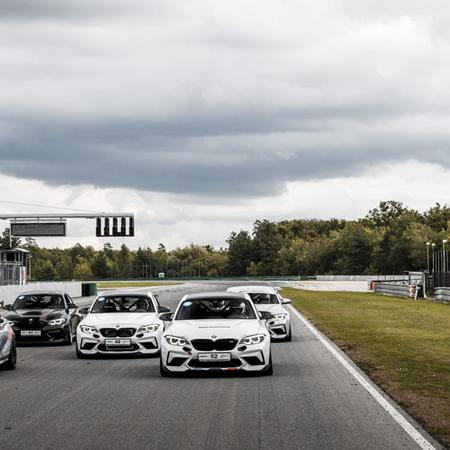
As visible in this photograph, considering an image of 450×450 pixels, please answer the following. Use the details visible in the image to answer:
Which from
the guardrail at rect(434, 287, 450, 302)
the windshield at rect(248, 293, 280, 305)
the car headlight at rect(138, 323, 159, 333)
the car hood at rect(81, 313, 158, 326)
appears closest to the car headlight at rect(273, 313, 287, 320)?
the windshield at rect(248, 293, 280, 305)

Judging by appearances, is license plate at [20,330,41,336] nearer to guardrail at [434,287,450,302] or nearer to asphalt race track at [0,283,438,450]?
asphalt race track at [0,283,438,450]

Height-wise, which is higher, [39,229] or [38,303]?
[39,229]

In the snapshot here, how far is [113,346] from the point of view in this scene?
18031 mm

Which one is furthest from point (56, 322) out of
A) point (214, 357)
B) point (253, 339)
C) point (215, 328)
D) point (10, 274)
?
point (10, 274)

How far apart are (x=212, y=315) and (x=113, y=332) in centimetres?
304

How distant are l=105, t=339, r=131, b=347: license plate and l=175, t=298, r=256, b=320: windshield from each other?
250 centimetres

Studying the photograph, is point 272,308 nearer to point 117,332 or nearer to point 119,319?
point 119,319

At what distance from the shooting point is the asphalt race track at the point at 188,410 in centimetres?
877

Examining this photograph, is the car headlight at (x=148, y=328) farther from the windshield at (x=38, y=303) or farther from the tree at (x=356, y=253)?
the tree at (x=356, y=253)

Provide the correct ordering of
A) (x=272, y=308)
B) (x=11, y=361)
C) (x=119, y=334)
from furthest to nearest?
1. (x=272, y=308)
2. (x=119, y=334)
3. (x=11, y=361)

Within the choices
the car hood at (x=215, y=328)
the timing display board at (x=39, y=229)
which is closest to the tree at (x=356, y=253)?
the timing display board at (x=39, y=229)

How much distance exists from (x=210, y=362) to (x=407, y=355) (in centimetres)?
642

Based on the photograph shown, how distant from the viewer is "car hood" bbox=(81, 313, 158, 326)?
1822 centimetres

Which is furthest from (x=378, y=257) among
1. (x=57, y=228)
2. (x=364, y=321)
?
(x=364, y=321)
